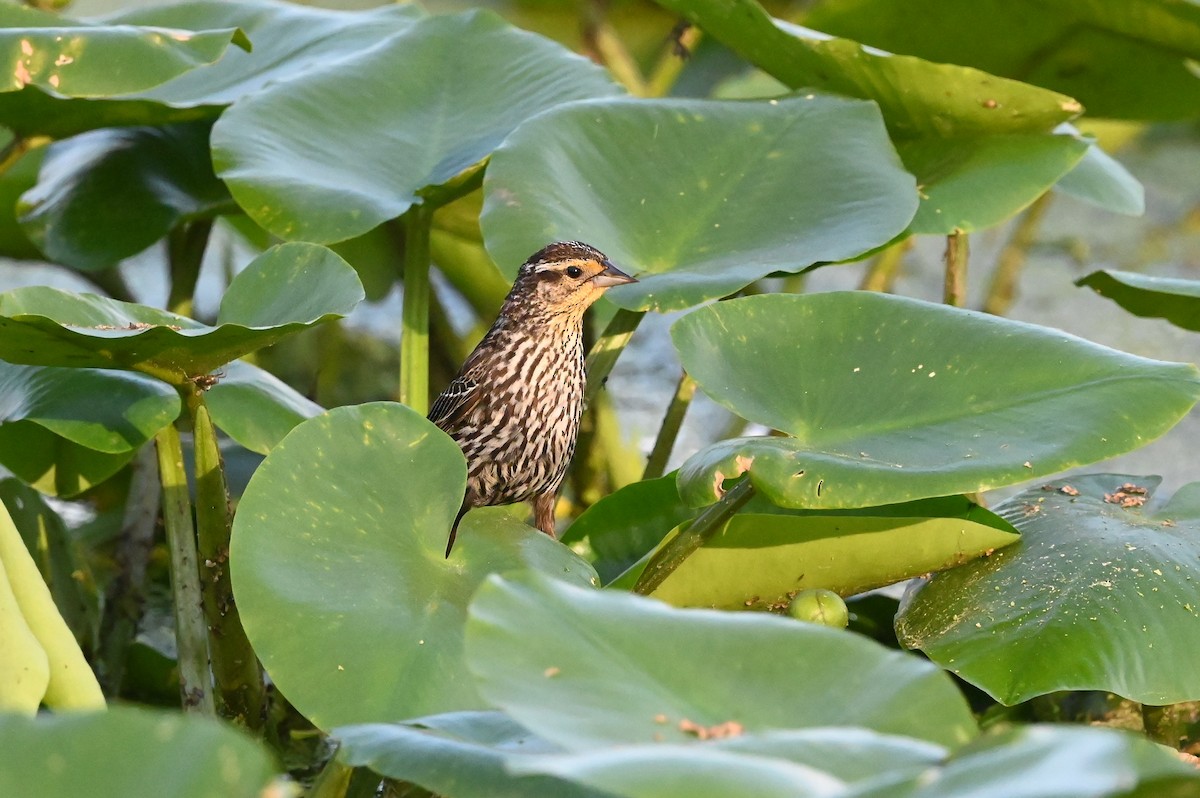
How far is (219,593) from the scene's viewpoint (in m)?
2.22

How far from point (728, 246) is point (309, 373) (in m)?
1.87

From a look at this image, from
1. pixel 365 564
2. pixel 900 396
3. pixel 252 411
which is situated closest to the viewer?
pixel 365 564

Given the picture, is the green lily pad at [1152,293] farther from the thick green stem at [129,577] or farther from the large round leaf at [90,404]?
the thick green stem at [129,577]

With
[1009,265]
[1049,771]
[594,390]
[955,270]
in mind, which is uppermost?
[1049,771]

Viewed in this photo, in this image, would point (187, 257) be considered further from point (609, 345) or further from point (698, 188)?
point (698, 188)

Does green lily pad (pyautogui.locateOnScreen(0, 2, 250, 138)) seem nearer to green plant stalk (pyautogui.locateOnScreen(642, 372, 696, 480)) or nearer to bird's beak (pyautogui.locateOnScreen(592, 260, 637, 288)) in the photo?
bird's beak (pyautogui.locateOnScreen(592, 260, 637, 288))

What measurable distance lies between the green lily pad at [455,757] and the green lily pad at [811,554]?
0.67 meters

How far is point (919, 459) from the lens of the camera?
1994 millimetres

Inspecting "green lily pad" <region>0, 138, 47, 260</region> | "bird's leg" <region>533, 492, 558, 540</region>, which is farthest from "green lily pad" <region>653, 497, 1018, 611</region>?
"green lily pad" <region>0, 138, 47, 260</region>

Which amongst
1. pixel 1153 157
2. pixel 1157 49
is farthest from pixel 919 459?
pixel 1153 157

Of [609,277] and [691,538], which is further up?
[609,277]

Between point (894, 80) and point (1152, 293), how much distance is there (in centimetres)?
58

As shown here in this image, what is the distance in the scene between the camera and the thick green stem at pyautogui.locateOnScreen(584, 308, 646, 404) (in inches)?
106

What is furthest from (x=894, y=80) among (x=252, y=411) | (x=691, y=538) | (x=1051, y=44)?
(x=252, y=411)
